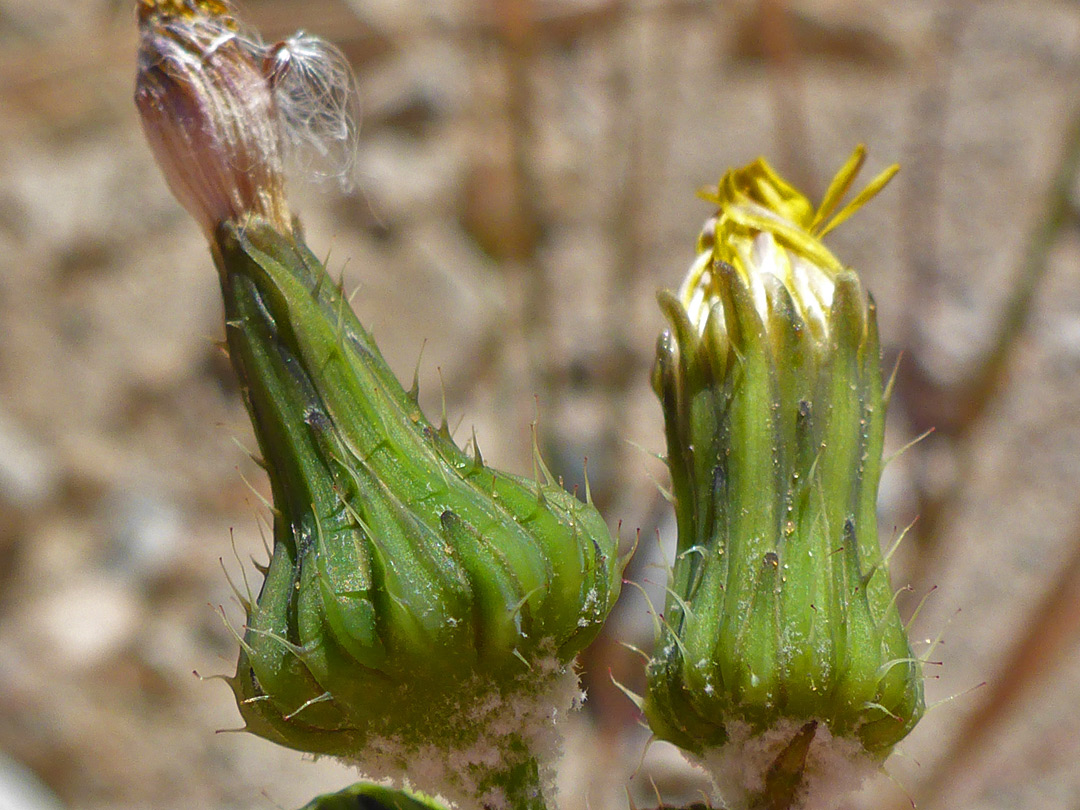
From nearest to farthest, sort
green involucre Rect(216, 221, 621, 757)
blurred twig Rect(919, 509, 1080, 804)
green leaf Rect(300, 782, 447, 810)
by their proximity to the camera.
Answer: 1. green involucre Rect(216, 221, 621, 757)
2. green leaf Rect(300, 782, 447, 810)
3. blurred twig Rect(919, 509, 1080, 804)

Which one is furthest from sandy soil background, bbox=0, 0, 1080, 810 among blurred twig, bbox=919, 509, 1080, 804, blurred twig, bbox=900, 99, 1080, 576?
blurred twig, bbox=919, 509, 1080, 804

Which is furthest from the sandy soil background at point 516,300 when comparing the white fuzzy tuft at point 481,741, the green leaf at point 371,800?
the white fuzzy tuft at point 481,741

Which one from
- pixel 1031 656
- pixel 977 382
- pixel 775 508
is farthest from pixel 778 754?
pixel 977 382

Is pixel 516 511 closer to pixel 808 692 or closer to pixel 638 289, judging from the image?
pixel 808 692

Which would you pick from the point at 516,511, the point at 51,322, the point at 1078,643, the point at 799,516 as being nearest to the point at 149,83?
the point at 516,511

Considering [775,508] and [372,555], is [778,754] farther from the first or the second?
[372,555]

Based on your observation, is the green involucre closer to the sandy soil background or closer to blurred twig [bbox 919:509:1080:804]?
blurred twig [bbox 919:509:1080:804]
